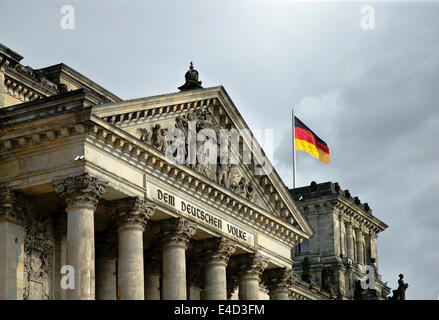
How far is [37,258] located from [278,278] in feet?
60.7

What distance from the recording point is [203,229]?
52.0 m

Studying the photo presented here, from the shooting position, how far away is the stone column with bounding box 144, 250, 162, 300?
54.3 m

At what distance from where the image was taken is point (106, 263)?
50.8 metres

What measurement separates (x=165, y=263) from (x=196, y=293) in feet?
28.7

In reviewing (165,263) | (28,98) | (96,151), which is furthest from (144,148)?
(28,98)

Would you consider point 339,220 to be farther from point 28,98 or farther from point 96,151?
point 96,151

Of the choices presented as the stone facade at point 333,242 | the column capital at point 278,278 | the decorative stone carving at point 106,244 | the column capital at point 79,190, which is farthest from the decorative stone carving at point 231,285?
the stone facade at point 333,242

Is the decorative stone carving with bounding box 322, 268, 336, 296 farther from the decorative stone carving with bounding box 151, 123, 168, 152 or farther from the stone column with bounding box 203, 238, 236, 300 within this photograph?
the decorative stone carving with bounding box 151, 123, 168, 152

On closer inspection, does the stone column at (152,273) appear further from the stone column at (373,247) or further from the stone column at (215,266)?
the stone column at (373,247)

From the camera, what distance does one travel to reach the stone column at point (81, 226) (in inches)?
1666

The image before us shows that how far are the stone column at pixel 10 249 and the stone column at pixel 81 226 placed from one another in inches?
99.5

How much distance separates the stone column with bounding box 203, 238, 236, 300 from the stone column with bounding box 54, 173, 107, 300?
1112 cm

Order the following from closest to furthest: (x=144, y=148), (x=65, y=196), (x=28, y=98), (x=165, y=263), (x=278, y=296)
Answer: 1. (x=65, y=196)
2. (x=144, y=148)
3. (x=165, y=263)
4. (x=28, y=98)
5. (x=278, y=296)

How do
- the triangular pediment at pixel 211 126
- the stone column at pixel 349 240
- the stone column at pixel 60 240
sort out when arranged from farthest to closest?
1. the stone column at pixel 349 240
2. the stone column at pixel 60 240
3. the triangular pediment at pixel 211 126
